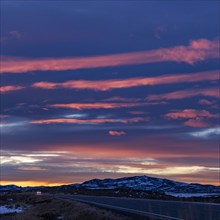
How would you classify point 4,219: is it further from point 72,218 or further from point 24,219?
point 72,218

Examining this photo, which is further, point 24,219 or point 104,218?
point 24,219

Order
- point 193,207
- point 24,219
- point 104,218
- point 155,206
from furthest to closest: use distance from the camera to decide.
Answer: point 24,219 → point 155,206 → point 104,218 → point 193,207

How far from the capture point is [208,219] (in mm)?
24938

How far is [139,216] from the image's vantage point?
113 ft

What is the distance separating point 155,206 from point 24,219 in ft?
32.9

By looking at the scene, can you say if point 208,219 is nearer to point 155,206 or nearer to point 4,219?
point 155,206

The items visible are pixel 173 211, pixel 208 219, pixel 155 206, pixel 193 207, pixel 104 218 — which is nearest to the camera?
pixel 208 219

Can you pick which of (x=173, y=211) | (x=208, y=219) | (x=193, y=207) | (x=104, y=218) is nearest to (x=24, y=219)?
(x=104, y=218)

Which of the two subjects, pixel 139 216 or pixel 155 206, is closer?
pixel 139 216

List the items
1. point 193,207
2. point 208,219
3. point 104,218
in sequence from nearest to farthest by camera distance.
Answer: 1. point 208,219
2. point 193,207
3. point 104,218

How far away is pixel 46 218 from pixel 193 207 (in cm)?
1905

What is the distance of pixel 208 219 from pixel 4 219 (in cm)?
2436

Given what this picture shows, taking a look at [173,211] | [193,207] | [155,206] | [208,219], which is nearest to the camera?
[208,219]

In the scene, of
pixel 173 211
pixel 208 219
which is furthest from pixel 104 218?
pixel 208 219
